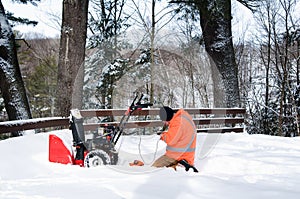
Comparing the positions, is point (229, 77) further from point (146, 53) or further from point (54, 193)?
point (54, 193)

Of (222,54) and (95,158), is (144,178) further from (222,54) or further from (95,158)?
(222,54)

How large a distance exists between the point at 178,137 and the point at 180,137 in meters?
0.03

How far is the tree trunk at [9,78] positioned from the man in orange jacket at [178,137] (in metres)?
5.84

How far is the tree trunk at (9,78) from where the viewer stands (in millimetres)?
7972

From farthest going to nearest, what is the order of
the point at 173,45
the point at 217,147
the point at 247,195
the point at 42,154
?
the point at 173,45 < the point at 217,147 < the point at 42,154 < the point at 247,195

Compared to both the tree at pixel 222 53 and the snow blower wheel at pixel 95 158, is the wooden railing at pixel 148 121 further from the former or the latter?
the snow blower wheel at pixel 95 158

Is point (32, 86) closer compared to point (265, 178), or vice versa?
point (265, 178)

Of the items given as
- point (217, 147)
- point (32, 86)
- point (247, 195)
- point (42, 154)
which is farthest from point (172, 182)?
point (32, 86)

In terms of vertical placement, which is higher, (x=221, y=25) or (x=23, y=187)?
(x=221, y=25)

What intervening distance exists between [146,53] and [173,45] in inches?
75.0

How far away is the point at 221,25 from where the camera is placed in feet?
29.8

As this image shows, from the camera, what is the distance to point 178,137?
3529mm

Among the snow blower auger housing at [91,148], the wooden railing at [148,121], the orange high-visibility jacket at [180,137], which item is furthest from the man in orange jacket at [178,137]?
the wooden railing at [148,121]

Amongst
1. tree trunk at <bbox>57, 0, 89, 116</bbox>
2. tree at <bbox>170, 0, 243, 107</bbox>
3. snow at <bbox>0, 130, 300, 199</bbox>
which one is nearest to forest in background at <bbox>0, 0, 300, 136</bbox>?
tree at <bbox>170, 0, 243, 107</bbox>
